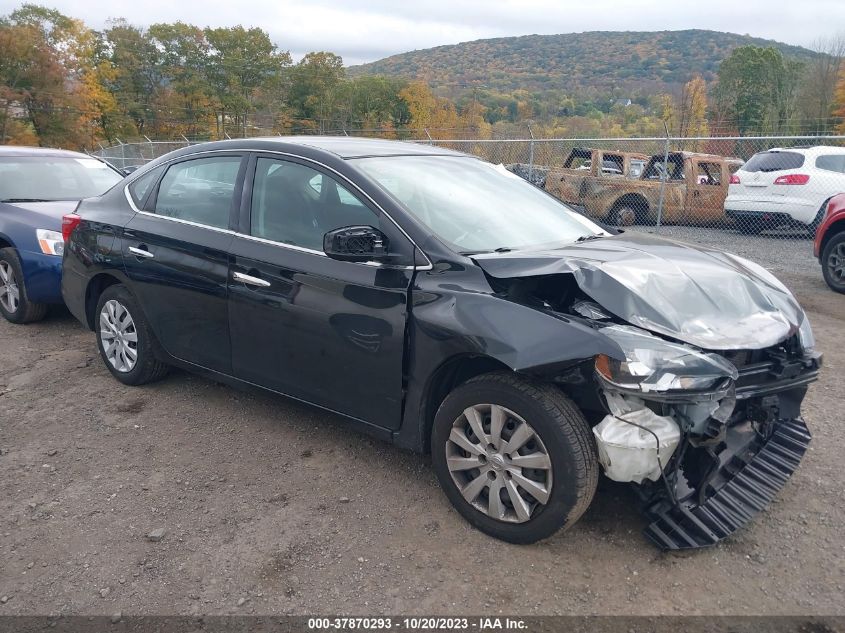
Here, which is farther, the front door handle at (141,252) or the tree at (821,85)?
the tree at (821,85)

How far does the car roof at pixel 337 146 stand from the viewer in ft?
12.0

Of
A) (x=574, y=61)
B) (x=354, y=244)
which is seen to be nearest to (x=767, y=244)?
(x=354, y=244)

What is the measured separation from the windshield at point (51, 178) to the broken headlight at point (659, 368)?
5.89 m

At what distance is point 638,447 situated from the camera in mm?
2547

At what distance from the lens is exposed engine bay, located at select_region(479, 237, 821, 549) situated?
2553 mm

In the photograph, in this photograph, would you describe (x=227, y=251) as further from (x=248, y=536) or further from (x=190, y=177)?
(x=248, y=536)

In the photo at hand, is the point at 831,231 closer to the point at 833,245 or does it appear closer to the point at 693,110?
the point at 833,245

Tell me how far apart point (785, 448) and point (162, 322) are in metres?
3.61

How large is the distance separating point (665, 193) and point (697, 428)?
35.4 feet

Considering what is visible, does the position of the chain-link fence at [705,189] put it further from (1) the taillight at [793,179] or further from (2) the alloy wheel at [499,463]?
(2) the alloy wheel at [499,463]

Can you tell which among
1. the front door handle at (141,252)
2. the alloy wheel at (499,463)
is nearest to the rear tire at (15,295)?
the front door handle at (141,252)

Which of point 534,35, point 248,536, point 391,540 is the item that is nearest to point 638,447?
point 391,540

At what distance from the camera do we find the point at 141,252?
4.20 m

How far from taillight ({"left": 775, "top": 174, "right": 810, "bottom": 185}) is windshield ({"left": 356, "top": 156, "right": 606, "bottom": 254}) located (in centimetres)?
907
